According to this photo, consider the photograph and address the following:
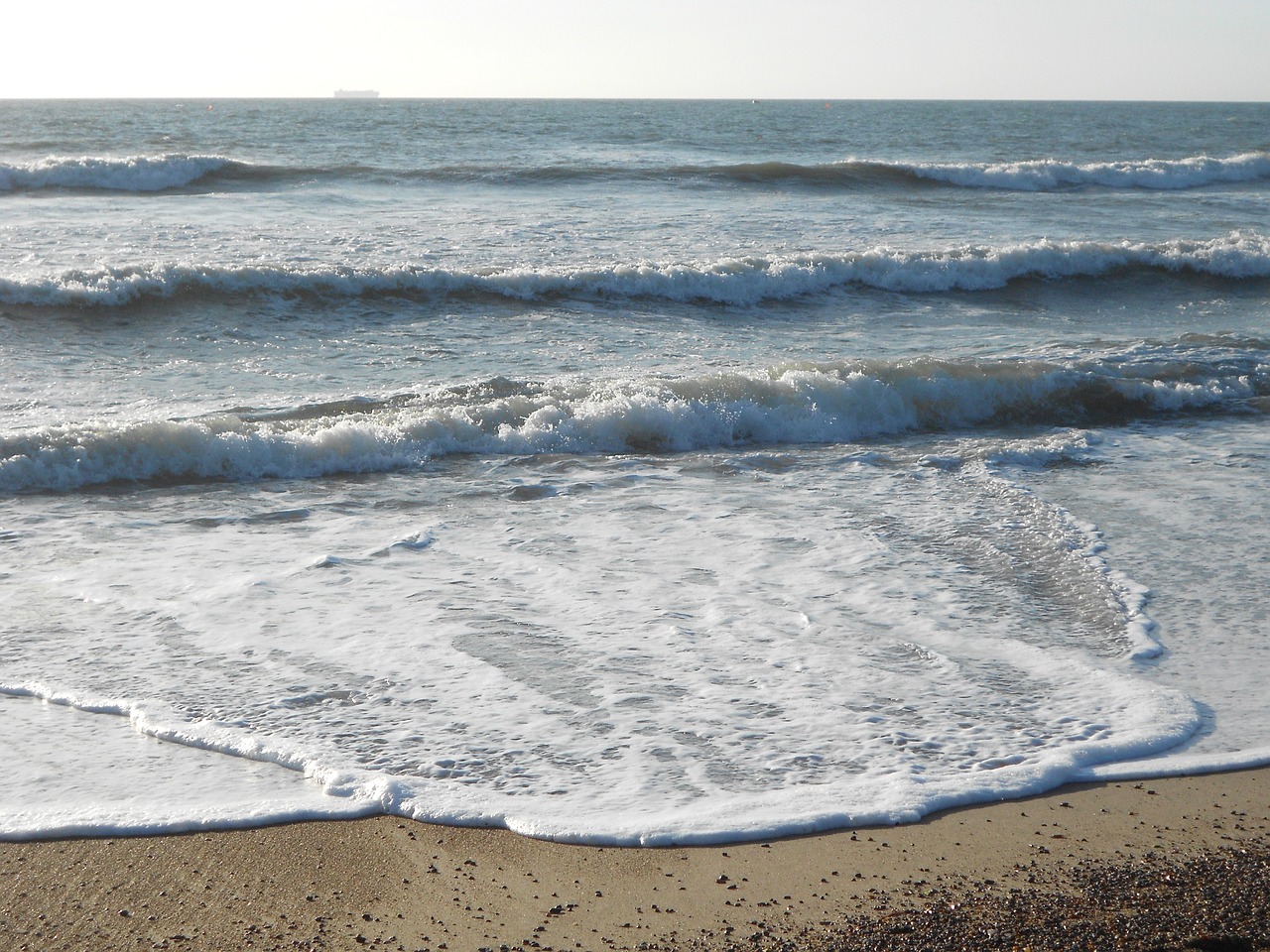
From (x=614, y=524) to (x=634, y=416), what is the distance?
1.83 m

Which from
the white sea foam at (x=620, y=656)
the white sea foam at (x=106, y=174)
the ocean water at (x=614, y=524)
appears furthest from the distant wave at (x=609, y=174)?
the white sea foam at (x=620, y=656)

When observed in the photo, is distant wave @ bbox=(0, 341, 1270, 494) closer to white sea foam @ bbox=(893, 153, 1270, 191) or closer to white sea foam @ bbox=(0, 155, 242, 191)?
white sea foam @ bbox=(0, 155, 242, 191)

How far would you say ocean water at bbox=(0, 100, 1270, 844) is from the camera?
10.8ft

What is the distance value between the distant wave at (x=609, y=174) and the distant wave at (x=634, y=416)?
12810 millimetres

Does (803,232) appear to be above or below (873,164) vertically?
below

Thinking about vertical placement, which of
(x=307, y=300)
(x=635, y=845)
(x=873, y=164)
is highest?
(x=873, y=164)

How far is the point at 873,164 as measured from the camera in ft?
75.9

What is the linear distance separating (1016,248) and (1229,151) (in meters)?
25.1

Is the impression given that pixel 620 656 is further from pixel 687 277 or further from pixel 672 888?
pixel 687 277

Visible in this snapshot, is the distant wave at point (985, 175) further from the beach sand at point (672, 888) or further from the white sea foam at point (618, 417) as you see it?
the beach sand at point (672, 888)

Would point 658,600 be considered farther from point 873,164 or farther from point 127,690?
point 873,164

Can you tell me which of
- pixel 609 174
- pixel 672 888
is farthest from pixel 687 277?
pixel 609 174

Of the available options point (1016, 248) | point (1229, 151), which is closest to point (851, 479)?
point (1016, 248)

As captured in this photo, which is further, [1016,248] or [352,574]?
[1016,248]
